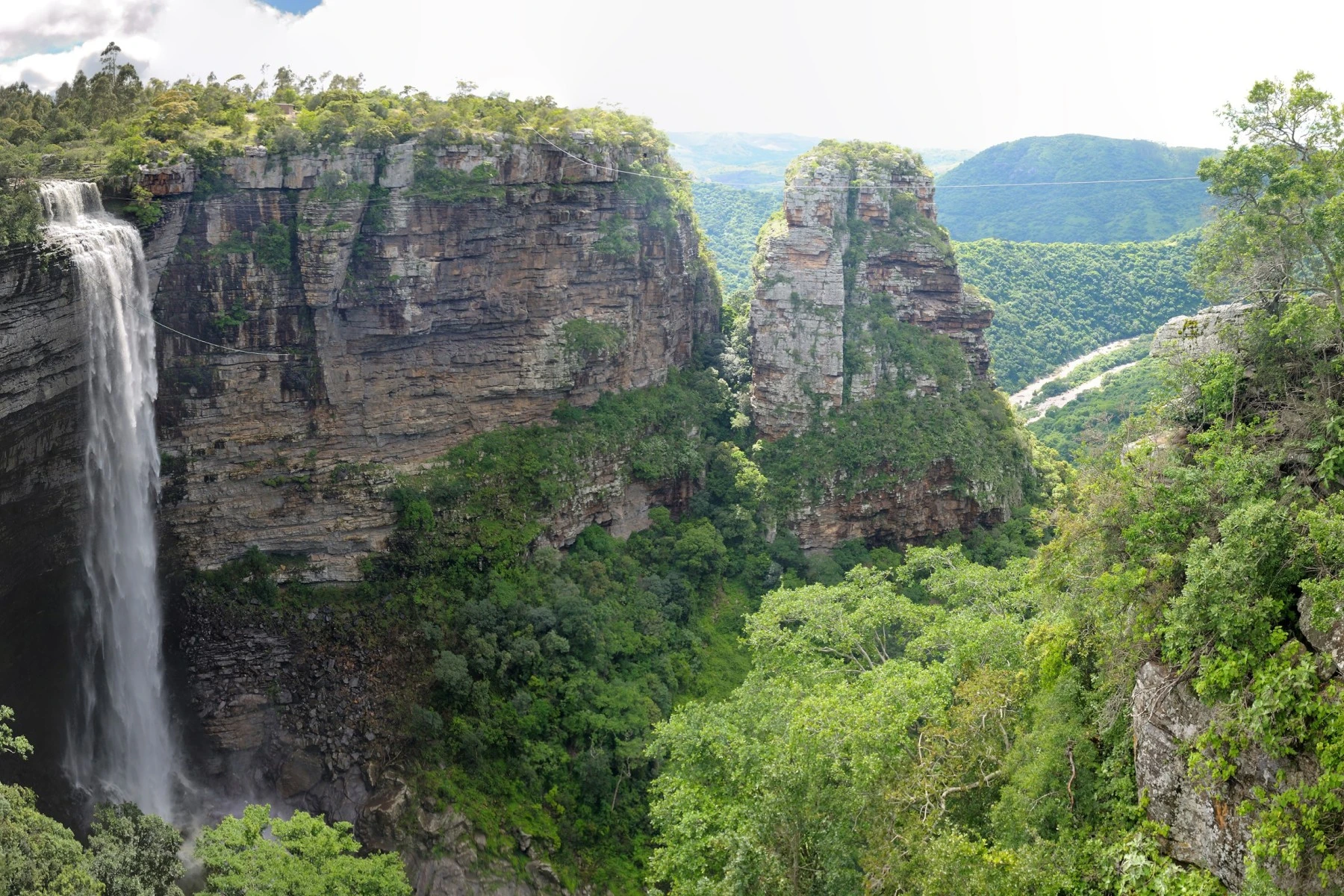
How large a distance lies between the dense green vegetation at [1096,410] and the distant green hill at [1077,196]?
18.1m

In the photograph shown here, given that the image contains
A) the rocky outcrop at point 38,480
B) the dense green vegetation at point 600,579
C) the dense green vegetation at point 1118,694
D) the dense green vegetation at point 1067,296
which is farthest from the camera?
the dense green vegetation at point 1067,296

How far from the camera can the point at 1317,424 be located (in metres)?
13.1

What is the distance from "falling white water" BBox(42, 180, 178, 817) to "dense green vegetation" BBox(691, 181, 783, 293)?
136 ft

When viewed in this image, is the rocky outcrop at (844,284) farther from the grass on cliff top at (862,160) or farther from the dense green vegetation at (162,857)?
the dense green vegetation at (162,857)

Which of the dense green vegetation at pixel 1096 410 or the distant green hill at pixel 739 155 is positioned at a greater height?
the distant green hill at pixel 739 155

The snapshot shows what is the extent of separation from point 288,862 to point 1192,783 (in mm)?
15471

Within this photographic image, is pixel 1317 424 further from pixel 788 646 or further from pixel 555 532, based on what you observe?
pixel 555 532

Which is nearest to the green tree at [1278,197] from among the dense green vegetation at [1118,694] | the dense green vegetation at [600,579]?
the dense green vegetation at [1118,694]

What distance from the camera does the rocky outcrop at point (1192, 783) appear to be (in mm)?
10109

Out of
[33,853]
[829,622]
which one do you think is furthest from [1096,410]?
[33,853]

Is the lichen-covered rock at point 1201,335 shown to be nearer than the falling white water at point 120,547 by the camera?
Yes

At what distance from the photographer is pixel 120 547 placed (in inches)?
982

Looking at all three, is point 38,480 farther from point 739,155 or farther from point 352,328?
point 739,155

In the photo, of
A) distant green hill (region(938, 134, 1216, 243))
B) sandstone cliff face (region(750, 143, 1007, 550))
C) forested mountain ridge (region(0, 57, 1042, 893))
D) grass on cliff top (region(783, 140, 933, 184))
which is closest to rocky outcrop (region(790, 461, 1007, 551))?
sandstone cliff face (region(750, 143, 1007, 550))
